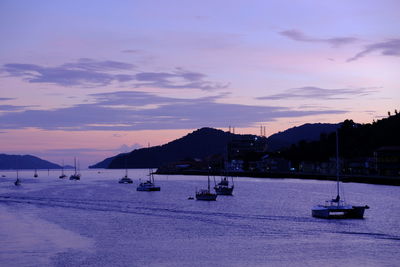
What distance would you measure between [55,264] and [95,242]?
34.8ft

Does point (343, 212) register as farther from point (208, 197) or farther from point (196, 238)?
point (208, 197)

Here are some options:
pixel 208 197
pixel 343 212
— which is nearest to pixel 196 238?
pixel 343 212

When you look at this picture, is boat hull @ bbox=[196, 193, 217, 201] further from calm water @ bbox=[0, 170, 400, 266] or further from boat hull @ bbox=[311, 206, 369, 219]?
boat hull @ bbox=[311, 206, 369, 219]

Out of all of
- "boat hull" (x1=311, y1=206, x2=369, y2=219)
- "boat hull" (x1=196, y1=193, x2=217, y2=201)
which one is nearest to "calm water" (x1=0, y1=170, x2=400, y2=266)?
"boat hull" (x1=311, y1=206, x2=369, y2=219)

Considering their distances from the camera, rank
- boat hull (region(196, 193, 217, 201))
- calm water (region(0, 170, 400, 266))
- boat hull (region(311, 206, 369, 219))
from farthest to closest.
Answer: boat hull (region(196, 193, 217, 201)) → boat hull (region(311, 206, 369, 219)) → calm water (region(0, 170, 400, 266))

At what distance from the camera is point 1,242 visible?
48.0 m

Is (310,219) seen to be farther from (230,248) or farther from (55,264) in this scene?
(55,264)

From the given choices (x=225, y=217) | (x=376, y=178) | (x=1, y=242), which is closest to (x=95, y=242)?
(x=1, y=242)

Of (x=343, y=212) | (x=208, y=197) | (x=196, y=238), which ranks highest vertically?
(x=208, y=197)

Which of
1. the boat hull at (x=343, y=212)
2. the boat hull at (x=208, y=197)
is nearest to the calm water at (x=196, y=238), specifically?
the boat hull at (x=343, y=212)

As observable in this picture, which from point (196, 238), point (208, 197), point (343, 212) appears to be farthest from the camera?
point (208, 197)

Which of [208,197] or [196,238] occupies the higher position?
[208,197]

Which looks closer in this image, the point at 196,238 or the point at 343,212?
the point at 196,238

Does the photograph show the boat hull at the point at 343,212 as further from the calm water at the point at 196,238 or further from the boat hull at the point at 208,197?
the boat hull at the point at 208,197
